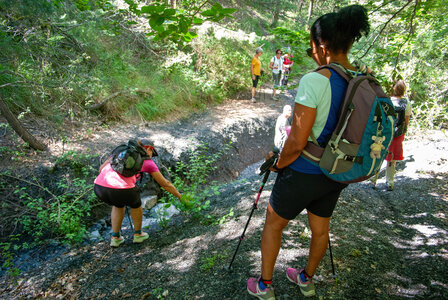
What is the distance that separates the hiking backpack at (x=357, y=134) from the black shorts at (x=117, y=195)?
2568 millimetres

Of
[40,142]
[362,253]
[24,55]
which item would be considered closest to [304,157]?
[362,253]

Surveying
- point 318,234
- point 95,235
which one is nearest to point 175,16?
point 318,234

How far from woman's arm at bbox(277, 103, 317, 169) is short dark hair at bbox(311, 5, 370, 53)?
1.67ft

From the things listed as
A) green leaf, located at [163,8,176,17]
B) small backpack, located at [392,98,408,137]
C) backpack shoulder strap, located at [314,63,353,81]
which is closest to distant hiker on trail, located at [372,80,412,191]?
small backpack, located at [392,98,408,137]

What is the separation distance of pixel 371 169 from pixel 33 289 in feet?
12.8

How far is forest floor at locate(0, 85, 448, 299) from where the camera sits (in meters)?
2.41

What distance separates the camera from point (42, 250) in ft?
13.1

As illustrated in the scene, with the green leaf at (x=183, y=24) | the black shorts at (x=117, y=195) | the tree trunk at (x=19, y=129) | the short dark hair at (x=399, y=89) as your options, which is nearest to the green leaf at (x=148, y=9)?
the green leaf at (x=183, y=24)

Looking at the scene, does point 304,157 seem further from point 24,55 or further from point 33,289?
point 24,55

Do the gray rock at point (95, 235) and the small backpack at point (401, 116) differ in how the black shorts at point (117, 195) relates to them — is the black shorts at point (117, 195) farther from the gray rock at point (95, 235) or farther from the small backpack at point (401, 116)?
the small backpack at point (401, 116)

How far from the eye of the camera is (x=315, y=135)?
166 cm

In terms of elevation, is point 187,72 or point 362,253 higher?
point 187,72

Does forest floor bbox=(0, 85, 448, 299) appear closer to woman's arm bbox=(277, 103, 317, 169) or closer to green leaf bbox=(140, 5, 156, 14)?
woman's arm bbox=(277, 103, 317, 169)

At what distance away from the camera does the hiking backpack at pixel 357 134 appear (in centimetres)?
151
